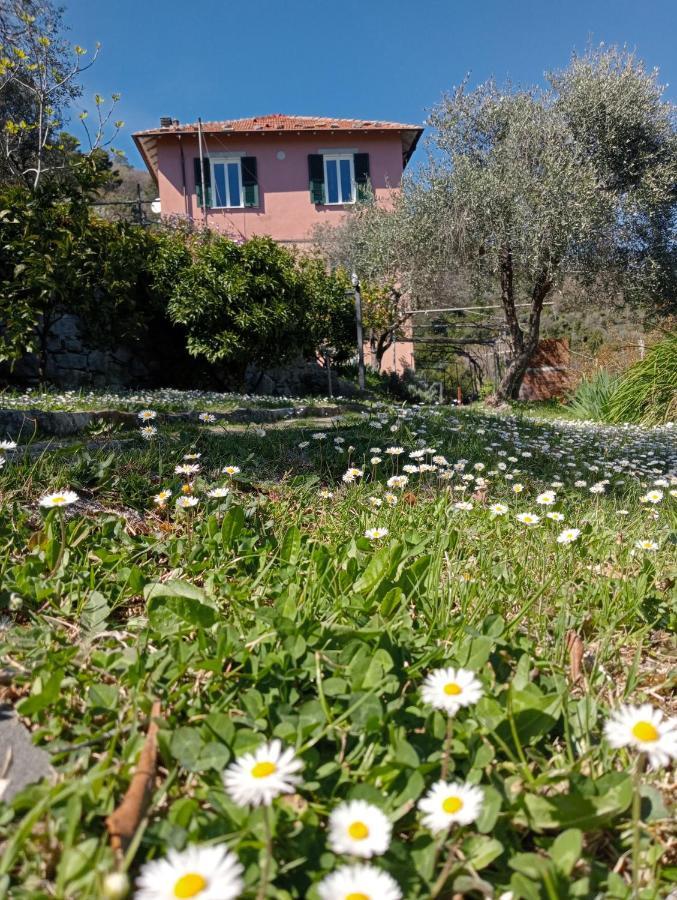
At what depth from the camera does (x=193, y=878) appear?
69cm

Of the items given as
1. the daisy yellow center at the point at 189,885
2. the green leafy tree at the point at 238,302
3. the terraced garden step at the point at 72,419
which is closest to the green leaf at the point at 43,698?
the daisy yellow center at the point at 189,885

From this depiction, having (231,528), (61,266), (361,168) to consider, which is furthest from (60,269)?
(361,168)

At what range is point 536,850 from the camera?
94cm

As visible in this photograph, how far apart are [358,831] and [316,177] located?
72.4 feet

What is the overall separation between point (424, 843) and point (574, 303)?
15663mm

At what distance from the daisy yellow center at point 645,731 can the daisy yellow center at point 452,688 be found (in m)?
0.25

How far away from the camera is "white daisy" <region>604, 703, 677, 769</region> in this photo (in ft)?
2.56

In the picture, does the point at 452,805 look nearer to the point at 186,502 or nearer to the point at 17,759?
the point at 17,759

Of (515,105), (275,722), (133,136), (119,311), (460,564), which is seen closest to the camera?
(275,722)

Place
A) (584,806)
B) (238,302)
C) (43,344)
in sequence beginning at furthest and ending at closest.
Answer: (238,302) → (43,344) → (584,806)

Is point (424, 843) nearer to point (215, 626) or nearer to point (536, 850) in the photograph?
Result: point (536, 850)

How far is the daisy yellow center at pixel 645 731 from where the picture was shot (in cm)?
81

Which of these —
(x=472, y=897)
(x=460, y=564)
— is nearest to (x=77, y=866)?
(x=472, y=897)

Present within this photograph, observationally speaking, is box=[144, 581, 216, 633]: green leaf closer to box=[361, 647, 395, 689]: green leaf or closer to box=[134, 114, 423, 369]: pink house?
box=[361, 647, 395, 689]: green leaf
